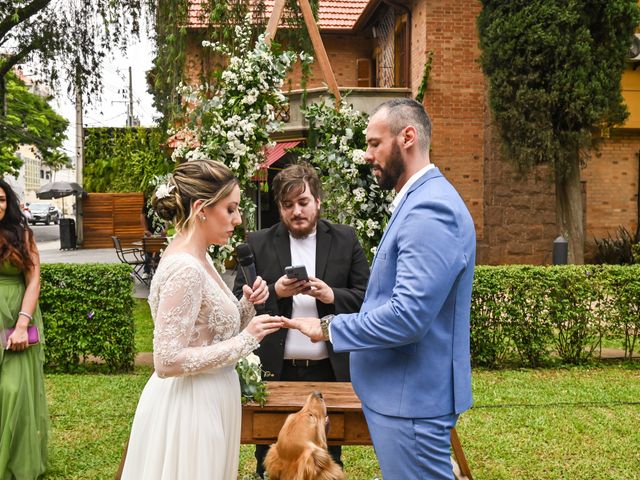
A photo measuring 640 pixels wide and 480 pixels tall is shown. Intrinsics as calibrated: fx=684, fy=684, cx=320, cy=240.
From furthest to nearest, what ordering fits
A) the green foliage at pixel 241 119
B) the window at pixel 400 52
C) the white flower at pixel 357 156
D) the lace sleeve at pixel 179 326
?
the window at pixel 400 52
the white flower at pixel 357 156
the green foliage at pixel 241 119
the lace sleeve at pixel 179 326

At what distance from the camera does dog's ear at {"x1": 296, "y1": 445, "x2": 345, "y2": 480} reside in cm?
278

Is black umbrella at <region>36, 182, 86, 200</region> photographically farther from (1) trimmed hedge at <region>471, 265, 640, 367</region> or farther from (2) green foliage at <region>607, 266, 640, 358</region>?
(2) green foliage at <region>607, 266, 640, 358</region>

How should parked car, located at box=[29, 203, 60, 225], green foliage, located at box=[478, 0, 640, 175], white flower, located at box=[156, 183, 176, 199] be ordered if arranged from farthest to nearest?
1. parked car, located at box=[29, 203, 60, 225]
2. green foliage, located at box=[478, 0, 640, 175]
3. white flower, located at box=[156, 183, 176, 199]

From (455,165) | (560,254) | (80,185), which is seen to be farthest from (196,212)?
(80,185)

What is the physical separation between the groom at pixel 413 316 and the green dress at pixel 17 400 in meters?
3.16

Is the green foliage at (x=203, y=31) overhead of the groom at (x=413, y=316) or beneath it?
overhead

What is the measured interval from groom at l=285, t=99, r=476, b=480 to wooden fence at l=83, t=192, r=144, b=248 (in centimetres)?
3042

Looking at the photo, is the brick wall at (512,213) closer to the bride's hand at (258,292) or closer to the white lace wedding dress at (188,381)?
the bride's hand at (258,292)

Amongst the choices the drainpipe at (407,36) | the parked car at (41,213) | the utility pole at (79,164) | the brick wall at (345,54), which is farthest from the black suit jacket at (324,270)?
the parked car at (41,213)

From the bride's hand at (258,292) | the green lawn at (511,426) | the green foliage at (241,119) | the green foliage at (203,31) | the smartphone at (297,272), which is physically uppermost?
the green foliage at (203,31)

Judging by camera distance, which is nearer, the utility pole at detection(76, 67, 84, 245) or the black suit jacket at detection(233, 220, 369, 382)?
the black suit jacket at detection(233, 220, 369, 382)

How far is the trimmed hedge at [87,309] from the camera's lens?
8398 millimetres

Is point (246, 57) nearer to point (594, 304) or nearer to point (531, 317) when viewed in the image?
point (531, 317)

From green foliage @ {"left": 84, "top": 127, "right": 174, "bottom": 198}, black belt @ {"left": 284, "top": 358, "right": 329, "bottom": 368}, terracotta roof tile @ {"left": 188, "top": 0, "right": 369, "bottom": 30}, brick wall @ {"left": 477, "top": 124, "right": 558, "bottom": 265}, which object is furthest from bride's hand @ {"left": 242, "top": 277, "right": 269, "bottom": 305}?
green foliage @ {"left": 84, "top": 127, "right": 174, "bottom": 198}
